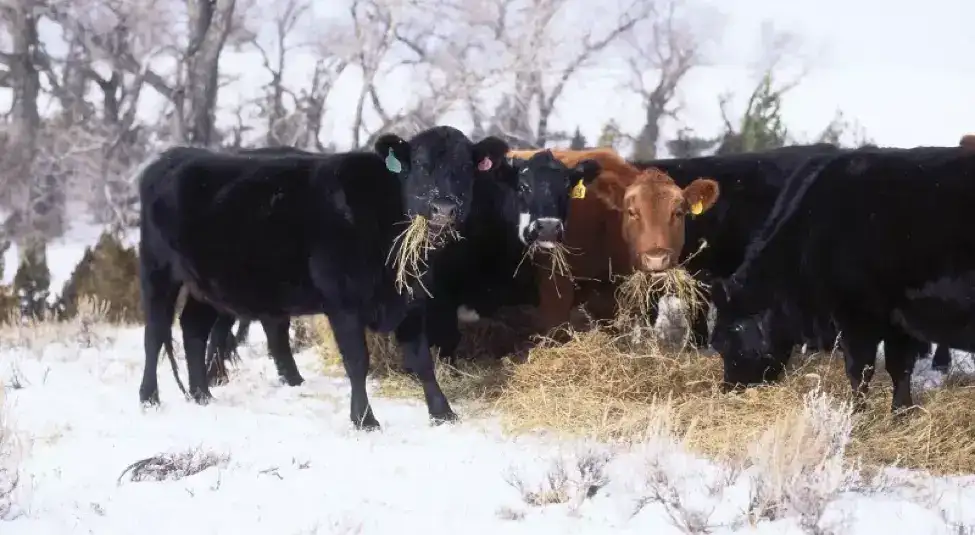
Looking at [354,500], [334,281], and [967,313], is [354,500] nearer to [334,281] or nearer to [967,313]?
[334,281]

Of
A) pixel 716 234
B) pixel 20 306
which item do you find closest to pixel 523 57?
pixel 20 306

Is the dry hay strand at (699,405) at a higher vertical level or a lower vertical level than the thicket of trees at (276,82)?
lower

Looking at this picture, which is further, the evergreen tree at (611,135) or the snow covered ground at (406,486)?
the evergreen tree at (611,135)

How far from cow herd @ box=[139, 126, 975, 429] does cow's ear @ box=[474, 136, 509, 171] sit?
0.7 inches

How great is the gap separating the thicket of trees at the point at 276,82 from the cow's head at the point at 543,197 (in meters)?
11.2

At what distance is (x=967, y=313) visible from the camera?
195 inches

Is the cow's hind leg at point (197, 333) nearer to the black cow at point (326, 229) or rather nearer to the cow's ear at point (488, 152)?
the black cow at point (326, 229)

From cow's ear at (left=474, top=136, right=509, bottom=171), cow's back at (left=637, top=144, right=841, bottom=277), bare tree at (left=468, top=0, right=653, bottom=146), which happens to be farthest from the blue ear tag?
bare tree at (left=468, top=0, right=653, bottom=146)

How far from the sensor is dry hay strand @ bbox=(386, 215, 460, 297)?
5574 mm

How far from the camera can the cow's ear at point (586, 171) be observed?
22.3 feet

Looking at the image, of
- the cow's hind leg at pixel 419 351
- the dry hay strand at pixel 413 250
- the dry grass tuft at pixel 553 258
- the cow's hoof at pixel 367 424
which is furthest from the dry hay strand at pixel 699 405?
the dry hay strand at pixel 413 250

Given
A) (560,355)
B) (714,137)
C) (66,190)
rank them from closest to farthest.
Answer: (560,355)
(66,190)
(714,137)

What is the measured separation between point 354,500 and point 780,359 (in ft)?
10.4

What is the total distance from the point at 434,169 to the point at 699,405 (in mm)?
2126
